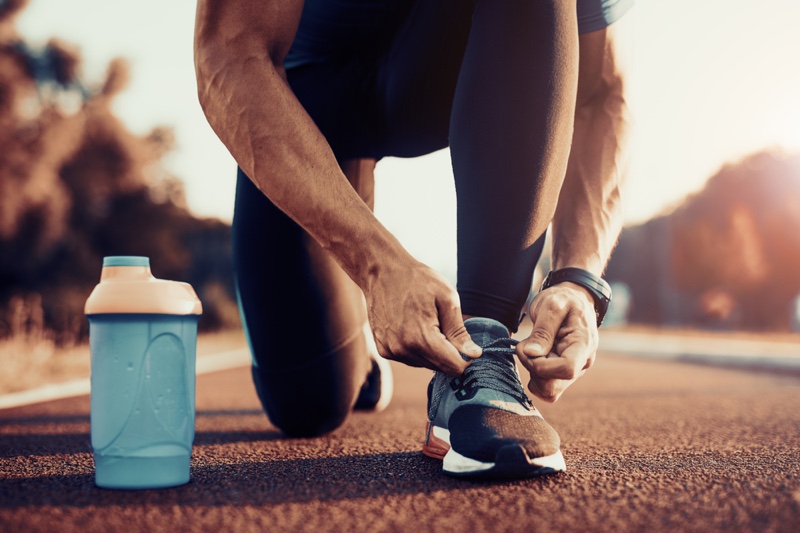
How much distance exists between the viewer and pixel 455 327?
53.6 inches

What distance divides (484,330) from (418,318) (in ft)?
0.87

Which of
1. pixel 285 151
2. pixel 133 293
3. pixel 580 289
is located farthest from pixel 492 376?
pixel 133 293

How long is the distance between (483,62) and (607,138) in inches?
19.9

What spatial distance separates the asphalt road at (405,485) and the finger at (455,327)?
26cm

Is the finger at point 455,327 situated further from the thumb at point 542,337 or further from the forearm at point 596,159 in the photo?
the forearm at point 596,159

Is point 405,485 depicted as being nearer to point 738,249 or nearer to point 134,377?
point 134,377

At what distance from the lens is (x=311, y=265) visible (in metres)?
2.30

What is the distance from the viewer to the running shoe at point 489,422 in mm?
1350

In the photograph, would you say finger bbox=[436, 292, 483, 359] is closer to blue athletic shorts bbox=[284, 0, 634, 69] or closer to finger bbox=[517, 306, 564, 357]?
finger bbox=[517, 306, 564, 357]

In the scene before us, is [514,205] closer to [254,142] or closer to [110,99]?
[254,142]

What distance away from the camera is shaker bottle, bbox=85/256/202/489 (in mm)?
1327

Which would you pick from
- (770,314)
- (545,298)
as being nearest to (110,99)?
(545,298)

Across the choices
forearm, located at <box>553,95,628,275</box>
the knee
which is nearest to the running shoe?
forearm, located at <box>553,95,628,275</box>

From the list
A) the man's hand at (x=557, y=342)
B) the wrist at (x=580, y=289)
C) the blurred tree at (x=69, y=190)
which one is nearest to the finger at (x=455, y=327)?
the man's hand at (x=557, y=342)
